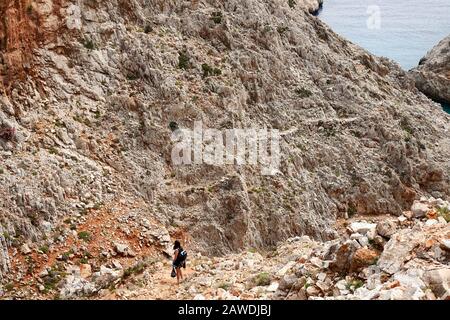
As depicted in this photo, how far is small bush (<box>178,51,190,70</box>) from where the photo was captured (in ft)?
102

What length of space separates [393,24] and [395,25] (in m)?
0.94

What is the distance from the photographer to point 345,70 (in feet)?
131

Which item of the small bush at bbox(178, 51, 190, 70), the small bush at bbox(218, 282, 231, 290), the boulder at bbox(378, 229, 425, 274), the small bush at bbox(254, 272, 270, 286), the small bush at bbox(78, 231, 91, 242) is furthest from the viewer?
the small bush at bbox(178, 51, 190, 70)

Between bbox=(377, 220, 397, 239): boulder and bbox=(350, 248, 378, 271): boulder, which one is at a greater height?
bbox=(377, 220, 397, 239): boulder

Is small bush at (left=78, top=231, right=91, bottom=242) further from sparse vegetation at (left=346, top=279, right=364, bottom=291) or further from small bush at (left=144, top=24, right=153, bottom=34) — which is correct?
small bush at (left=144, top=24, right=153, bottom=34)

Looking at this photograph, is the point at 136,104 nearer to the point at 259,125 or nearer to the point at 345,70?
the point at 259,125

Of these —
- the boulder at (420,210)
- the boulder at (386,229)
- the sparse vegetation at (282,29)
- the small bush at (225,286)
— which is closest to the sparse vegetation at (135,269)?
the small bush at (225,286)

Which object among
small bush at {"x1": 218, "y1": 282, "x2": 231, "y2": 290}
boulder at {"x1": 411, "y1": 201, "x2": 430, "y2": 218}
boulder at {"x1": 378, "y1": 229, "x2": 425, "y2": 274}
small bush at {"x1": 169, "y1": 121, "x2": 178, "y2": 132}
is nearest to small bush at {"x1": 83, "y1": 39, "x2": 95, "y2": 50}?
small bush at {"x1": 169, "y1": 121, "x2": 178, "y2": 132}

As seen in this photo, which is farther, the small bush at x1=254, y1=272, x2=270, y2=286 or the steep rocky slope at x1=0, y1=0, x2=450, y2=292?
the steep rocky slope at x1=0, y1=0, x2=450, y2=292

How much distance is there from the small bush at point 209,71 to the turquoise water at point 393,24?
58.5 m

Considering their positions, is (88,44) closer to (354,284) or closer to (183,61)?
(183,61)

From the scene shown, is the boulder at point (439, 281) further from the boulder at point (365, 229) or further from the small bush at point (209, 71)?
the small bush at point (209, 71)

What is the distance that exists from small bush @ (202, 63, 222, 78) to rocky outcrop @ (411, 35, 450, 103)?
57.4 metres

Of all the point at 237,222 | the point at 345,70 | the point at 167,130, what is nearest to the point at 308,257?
the point at 237,222
